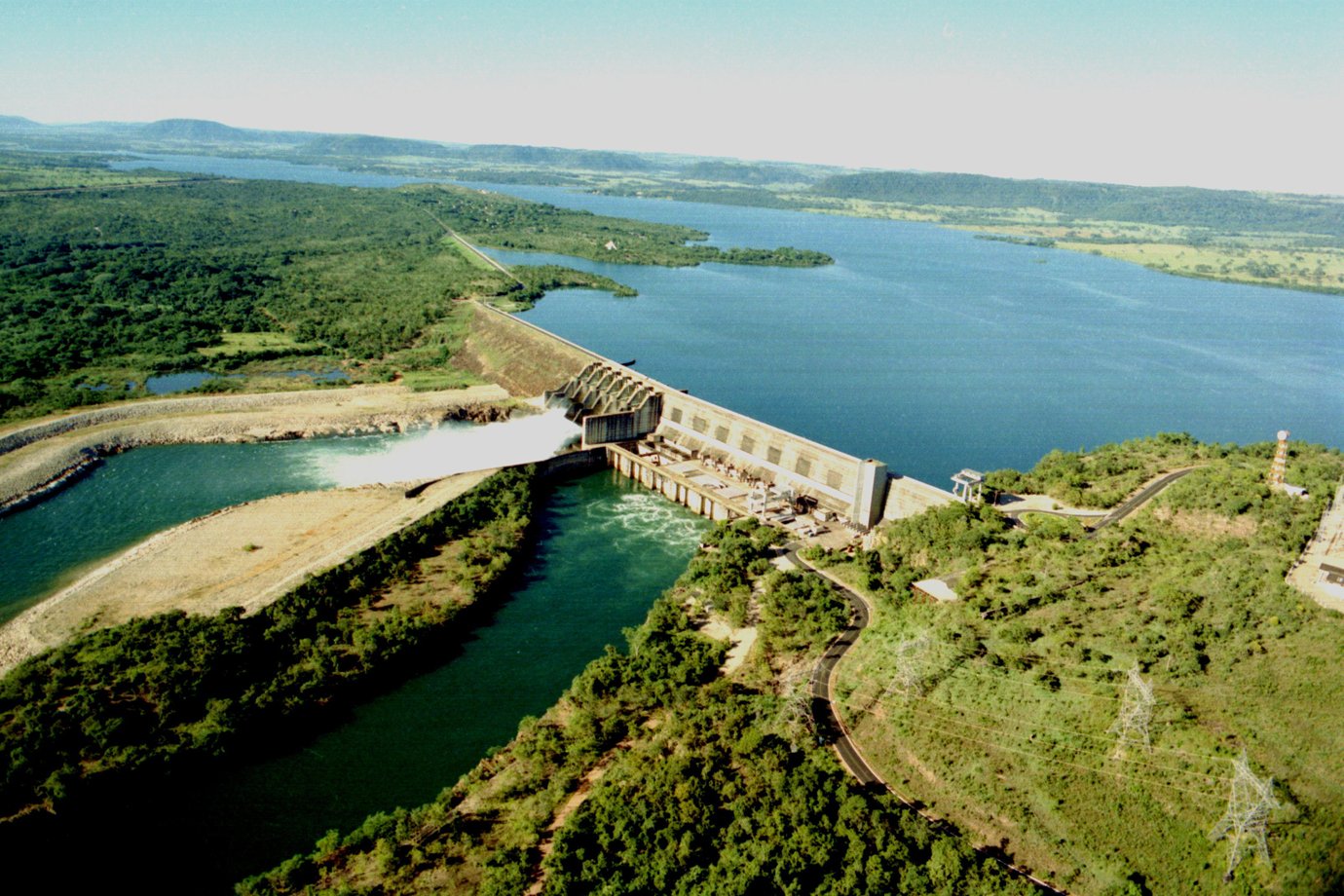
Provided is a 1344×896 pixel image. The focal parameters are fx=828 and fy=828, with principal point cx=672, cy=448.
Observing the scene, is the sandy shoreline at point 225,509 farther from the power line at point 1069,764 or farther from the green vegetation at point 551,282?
the green vegetation at point 551,282

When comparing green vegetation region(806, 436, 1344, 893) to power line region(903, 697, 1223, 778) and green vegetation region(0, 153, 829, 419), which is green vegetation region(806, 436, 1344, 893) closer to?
power line region(903, 697, 1223, 778)

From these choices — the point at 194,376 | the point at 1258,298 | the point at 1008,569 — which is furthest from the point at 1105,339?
the point at 194,376

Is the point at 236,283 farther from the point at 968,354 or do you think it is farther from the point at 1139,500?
the point at 1139,500

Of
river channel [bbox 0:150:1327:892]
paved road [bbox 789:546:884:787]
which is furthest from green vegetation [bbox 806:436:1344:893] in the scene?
river channel [bbox 0:150:1327:892]

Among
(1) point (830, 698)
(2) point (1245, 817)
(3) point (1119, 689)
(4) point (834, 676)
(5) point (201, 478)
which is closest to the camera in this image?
(2) point (1245, 817)

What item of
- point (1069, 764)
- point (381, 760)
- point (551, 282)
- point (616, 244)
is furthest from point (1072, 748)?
point (616, 244)

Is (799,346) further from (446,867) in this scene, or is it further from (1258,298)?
(1258,298)

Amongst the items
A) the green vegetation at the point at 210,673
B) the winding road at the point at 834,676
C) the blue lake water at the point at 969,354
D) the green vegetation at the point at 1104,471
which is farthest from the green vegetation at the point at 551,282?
the winding road at the point at 834,676

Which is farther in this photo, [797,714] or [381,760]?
[381,760]
